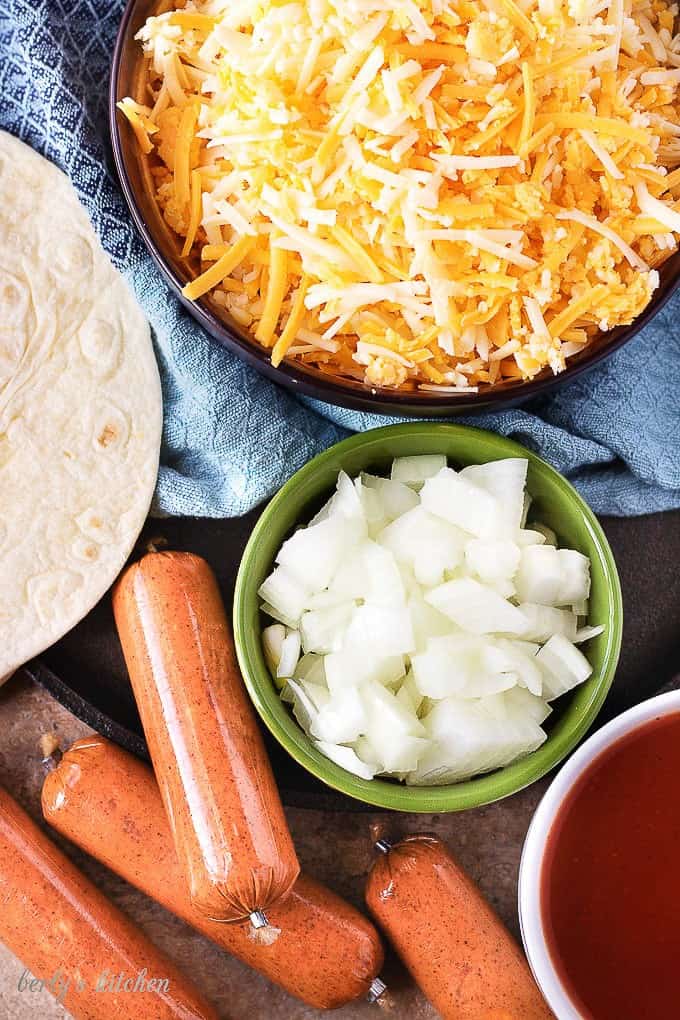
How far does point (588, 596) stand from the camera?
234 cm

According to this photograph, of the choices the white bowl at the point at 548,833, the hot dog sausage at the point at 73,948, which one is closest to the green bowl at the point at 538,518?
the white bowl at the point at 548,833

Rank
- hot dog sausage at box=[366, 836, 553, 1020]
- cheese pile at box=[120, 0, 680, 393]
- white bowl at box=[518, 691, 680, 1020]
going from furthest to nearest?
hot dog sausage at box=[366, 836, 553, 1020] → white bowl at box=[518, 691, 680, 1020] → cheese pile at box=[120, 0, 680, 393]

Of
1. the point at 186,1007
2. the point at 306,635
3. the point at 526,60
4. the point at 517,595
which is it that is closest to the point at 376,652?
the point at 306,635

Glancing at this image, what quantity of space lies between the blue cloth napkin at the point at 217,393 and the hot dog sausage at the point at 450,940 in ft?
3.20

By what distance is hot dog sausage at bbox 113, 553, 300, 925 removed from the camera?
7.07ft

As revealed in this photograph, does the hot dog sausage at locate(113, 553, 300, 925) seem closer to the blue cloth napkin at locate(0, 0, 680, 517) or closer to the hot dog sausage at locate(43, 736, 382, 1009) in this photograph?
the hot dog sausage at locate(43, 736, 382, 1009)

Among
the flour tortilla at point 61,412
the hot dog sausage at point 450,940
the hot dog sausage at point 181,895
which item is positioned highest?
the flour tortilla at point 61,412

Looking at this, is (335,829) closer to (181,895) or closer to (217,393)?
(181,895)

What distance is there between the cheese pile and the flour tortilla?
0.41 meters

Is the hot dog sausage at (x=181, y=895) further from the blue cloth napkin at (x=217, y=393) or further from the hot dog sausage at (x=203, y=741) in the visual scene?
the blue cloth napkin at (x=217, y=393)

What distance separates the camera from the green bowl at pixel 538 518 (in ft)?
7.17

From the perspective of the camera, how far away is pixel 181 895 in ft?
7.82

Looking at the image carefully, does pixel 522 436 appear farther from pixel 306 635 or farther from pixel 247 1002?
pixel 247 1002

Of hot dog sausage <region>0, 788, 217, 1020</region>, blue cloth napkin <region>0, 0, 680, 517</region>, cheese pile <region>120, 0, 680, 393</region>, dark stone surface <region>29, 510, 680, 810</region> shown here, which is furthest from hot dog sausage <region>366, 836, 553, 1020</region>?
cheese pile <region>120, 0, 680, 393</region>
